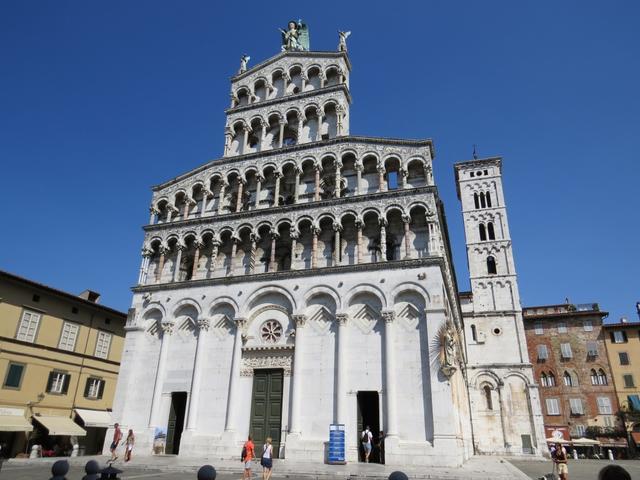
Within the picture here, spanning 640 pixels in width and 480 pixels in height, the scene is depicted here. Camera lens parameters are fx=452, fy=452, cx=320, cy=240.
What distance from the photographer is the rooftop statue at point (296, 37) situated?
3738 centimetres

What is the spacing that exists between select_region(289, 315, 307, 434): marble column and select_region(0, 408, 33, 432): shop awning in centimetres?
1669

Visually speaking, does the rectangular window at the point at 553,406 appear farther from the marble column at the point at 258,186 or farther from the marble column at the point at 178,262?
the marble column at the point at 178,262

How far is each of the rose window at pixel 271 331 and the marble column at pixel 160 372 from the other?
621cm

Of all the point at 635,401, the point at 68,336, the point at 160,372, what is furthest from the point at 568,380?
the point at 68,336

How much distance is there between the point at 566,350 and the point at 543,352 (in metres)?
2.36

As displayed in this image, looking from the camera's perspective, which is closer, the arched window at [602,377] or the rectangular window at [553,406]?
the arched window at [602,377]

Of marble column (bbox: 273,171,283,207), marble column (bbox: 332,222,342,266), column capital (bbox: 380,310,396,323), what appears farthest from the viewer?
marble column (bbox: 273,171,283,207)

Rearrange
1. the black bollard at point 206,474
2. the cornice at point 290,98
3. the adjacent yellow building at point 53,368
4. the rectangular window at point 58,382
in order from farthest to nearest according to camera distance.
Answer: the cornice at point 290,98 < the rectangular window at point 58,382 < the adjacent yellow building at point 53,368 < the black bollard at point 206,474

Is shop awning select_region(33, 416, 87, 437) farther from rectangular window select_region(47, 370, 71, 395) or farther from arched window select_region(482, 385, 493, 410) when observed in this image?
arched window select_region(482, 385, 493, 410)

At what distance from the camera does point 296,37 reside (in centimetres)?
3791

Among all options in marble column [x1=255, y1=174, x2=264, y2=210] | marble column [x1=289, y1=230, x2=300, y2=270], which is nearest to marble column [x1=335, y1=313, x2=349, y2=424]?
marble column [x1=289, y1=230, x2=300, y2=270]

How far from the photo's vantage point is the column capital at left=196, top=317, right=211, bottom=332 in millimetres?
26694

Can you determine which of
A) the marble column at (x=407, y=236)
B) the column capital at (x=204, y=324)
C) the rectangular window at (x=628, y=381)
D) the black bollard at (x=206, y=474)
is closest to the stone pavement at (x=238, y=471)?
the column capital at (x=204, y=324)

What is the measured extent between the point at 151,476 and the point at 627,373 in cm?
5007
